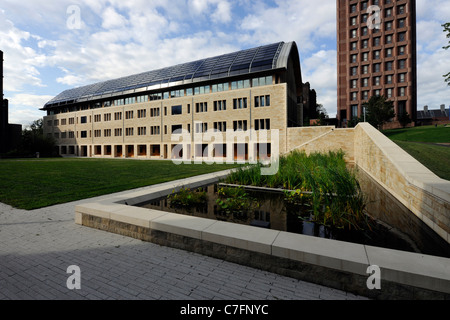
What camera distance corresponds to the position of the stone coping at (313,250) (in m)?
2.63

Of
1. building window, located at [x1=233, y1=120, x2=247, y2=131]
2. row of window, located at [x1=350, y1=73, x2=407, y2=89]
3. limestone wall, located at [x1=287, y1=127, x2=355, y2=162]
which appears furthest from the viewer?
Result: row of window, located at [x1=350, y1=73, x2=407, y2=89]

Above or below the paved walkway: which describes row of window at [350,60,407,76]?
above

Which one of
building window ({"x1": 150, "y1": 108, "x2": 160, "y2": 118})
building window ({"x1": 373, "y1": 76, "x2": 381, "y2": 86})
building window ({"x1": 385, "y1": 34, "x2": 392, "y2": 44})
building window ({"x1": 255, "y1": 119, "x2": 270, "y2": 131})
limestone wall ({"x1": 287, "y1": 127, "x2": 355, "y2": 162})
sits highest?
building window ({"x1": 385, "y1": 34, "x2": 392, "y2": 44})

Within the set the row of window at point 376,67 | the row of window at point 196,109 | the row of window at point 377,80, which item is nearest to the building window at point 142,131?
the row of window at point 196,109

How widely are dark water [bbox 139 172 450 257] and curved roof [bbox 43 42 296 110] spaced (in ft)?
94.4

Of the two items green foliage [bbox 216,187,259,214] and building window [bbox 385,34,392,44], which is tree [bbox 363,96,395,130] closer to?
building window [bbox 385,34,392,44]

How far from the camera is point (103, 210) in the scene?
555 cm

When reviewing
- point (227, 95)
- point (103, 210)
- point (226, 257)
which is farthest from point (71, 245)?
point (227, 95)

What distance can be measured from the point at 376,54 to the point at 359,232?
211 feet

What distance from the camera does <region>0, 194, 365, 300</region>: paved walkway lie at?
9.95 ft

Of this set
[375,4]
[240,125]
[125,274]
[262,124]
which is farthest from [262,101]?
[375,4]

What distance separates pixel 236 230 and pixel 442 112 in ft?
323

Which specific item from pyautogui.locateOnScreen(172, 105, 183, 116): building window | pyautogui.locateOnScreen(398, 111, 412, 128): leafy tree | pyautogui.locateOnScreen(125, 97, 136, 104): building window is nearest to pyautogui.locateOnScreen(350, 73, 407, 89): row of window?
pyautogui.locateOnScreen(398, 111, 412, 128): leafy tree
